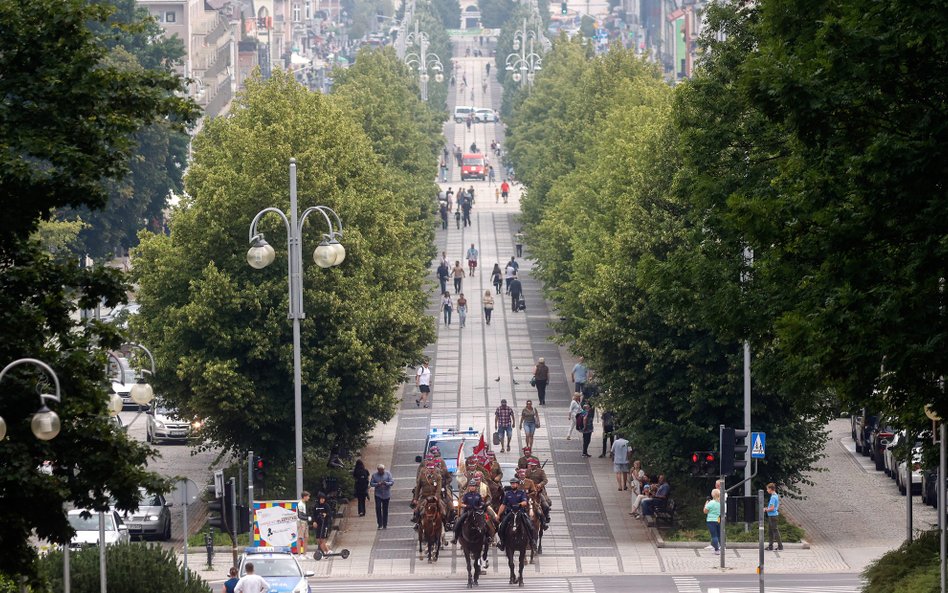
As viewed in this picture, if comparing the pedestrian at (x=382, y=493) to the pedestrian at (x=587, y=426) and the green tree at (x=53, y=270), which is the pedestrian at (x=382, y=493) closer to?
the pedestrian at (x=587, y=426)

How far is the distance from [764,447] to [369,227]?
1440 centimetres

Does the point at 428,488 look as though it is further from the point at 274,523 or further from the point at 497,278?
the point at 497,278

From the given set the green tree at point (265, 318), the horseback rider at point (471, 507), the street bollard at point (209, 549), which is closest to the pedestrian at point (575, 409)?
the green tree at point (265, 318)

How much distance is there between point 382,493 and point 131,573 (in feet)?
49.4

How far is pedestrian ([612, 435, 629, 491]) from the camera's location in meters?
56.9

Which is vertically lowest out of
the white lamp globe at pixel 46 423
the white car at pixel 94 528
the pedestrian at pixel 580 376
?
the white car at pixel 94 528

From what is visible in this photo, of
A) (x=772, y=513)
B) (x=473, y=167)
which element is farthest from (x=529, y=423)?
(x=473, y=167)

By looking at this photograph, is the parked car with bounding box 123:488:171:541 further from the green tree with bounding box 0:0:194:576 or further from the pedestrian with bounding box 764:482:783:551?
the green tree with bounding box 0:0:194:576

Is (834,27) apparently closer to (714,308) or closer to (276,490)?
(714,308)

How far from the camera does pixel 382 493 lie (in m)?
52.7

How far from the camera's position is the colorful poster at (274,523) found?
46.2 m

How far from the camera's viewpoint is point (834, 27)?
2894 centimetres

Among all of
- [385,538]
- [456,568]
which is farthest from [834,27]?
[385,538]

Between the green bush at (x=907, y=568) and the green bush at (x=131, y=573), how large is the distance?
1171 centimetres
